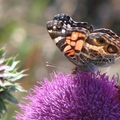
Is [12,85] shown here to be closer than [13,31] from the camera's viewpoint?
Yes

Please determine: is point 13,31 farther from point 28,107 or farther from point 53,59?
point 28,107

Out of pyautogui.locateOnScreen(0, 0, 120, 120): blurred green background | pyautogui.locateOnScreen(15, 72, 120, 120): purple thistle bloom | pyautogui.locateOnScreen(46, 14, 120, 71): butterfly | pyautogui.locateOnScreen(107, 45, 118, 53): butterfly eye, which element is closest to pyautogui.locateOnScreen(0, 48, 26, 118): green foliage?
pyautogui.locateOnScreen(15, 72, 120, 120): purple thistle bloom

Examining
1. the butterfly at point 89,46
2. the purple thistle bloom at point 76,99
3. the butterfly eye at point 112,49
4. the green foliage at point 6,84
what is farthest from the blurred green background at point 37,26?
the butterfly eye at point 112,49

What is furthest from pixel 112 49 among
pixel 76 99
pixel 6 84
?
pixel 6 84

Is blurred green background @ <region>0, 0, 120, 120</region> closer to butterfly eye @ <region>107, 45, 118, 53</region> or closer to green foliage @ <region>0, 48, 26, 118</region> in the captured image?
green foliage @ <region>0, 48, 26, 118</region>

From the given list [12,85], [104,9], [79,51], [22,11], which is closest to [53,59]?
[22,11]

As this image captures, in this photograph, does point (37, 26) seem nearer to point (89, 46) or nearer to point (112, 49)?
point (89, 46)

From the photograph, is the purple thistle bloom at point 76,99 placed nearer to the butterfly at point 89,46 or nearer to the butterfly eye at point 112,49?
the butterfly at point 89,46
